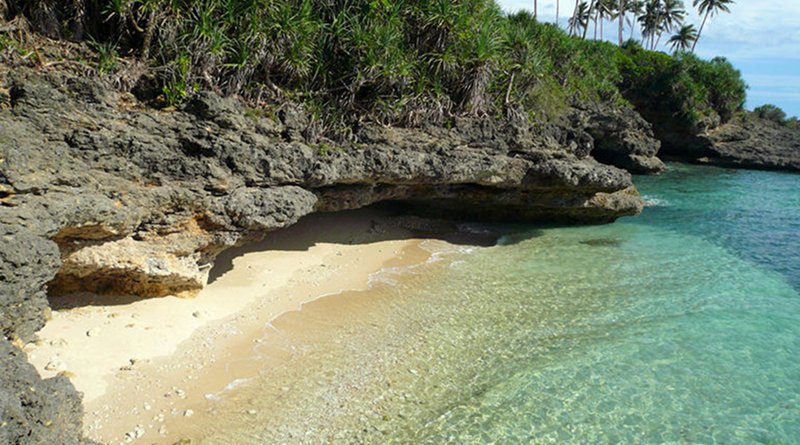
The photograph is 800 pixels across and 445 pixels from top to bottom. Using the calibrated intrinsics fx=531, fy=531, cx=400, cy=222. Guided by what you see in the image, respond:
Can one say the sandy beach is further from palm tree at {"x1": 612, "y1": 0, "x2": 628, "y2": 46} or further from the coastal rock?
palm tree at {"x1": 612, "y1": 0, "x2": 628, "y2": 46}

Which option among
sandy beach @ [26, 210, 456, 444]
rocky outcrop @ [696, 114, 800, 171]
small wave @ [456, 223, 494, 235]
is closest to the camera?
sandy beach @ [26, 210, 456, 444]

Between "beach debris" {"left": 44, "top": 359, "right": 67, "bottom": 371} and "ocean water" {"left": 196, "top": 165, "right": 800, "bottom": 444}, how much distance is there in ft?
7.58

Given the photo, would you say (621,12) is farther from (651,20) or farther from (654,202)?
(654,202)

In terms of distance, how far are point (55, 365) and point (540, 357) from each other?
7.20 metres

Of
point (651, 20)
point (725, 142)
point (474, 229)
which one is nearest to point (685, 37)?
point (651, 20)

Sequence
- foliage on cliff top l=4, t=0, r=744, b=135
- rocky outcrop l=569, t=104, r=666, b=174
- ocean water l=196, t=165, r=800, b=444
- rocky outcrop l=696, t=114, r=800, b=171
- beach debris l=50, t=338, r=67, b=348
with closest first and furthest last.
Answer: ocean water l=196, t=165, r=800, b=444 < beach debris l=50, t=338, r=67, b=348 < foliage on cliff top l=4, t=0, r=744, b=135 < rocky outcrop l=569, t=104, r=666, b=174 < rocky outcrop l=696, t=114, r=800, b=171

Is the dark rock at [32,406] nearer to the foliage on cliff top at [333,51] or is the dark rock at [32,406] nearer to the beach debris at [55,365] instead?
the beach debris at [55,365]

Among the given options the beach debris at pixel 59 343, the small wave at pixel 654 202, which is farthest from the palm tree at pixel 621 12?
the beach debris at pixel 59 343

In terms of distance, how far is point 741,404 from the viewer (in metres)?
7.80

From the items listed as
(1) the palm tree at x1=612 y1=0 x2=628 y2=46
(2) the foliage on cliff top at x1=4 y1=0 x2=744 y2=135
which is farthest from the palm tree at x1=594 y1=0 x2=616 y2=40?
(2) the foliage on cliff top at x1=4 y1=0 x2=744 y2=135

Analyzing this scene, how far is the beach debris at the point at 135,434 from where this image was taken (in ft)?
20.7

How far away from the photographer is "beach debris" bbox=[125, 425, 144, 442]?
6.31 metres

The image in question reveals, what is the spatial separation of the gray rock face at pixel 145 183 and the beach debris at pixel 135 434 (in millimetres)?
1186

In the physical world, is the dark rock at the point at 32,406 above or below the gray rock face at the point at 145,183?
below
